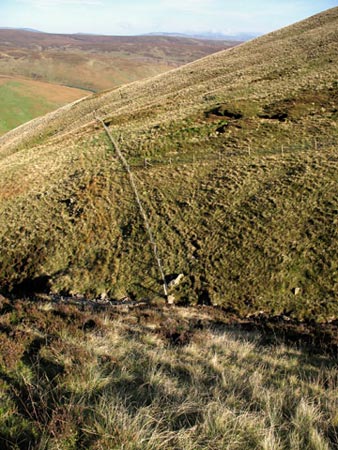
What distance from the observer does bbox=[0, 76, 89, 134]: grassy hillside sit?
103 m

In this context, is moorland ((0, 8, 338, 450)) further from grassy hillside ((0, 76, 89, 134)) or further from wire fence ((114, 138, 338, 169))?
grassy hillside ((0, 76, 89, 134))

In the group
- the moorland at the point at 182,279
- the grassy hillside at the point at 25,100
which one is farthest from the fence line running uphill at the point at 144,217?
the grassy hillside at the point at 25,100

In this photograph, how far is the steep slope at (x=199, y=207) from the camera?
692 inches

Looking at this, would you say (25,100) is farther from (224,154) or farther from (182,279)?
(182,279)

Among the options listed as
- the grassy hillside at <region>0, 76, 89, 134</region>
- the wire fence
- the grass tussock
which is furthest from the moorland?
the grassy hillside at <region>0, 76, 89, 134</region>

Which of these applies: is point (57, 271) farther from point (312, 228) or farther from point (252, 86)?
point (252, 86)

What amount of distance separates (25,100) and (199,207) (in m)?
113

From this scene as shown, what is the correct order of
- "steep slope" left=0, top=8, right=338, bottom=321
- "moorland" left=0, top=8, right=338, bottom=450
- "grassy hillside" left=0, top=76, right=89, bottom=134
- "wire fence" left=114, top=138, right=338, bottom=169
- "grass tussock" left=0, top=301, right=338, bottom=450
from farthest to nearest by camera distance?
"grassy hillside" left=0, top=76, right=89, bottom=134
"wire fence" left=114, top=138, right=338, bottom=169
"steep slope" left=0, top=8, right=338, bottom=321
"moorland" left=0, top=8, right=338, bottom=450
"grass tussock" left=0, top=301, right=338, bottom=450

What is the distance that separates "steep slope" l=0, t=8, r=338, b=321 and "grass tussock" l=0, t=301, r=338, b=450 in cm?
588

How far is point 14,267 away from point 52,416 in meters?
16.6

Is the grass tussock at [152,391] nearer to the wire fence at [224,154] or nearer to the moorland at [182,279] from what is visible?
the moorland at [182,279]

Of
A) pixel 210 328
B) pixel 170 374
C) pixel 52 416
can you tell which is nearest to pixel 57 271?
pixel 210 328

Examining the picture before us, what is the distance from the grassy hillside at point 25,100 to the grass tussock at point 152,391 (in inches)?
3696

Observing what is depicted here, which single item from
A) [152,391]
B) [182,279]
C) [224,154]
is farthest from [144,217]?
[152,391]
